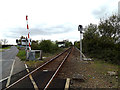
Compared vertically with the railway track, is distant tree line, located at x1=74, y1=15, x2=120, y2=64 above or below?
above

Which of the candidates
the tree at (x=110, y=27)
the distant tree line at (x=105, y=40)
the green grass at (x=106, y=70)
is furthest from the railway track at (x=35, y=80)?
the tree at (x=110, y=27)

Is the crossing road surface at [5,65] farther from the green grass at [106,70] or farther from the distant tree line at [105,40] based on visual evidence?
the distant tree line at [105,40]

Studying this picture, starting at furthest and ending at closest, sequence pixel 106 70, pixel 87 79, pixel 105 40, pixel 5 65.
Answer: pixel 105 40 → pixel 5 65 → pixel 106 70 → pixel 87 79

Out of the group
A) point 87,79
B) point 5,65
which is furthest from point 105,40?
point 5,65

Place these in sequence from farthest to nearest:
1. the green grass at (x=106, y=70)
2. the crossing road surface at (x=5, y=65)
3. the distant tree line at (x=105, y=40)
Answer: the distant tree line at (x=105, y=40)
the crossing road surface at (x=5, y=65)
the green grass at (x=106, y=70)

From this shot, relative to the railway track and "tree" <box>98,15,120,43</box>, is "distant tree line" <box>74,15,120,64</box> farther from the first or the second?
the railway track

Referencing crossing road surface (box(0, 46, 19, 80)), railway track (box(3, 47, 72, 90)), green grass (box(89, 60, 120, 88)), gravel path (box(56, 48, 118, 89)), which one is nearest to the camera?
railway track (box(3, 47, 72, 90))

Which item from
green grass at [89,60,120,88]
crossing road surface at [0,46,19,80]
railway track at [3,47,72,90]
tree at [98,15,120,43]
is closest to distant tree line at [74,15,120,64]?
tree at [98,15,120,43]

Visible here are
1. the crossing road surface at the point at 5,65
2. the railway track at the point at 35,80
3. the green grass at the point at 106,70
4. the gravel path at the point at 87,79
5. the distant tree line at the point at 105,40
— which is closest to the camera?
the railway track at the point at 35,80

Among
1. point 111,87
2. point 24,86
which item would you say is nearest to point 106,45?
point 111,87

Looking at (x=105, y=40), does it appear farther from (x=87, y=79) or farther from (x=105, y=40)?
(x=87, y=79)

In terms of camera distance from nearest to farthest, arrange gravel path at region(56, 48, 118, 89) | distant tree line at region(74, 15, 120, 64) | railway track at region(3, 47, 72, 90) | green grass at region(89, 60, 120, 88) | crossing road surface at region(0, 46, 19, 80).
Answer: railway track at region(3, 47, 72, 90) < gravel path at region(56, 48, 118, 89) < green grass at region(89, 60, 120, 88) < crossing road surface at region(0, 46, 19, 80) < distant tree line at region(74, 15, 120, 64)

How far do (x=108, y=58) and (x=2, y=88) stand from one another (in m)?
9.53

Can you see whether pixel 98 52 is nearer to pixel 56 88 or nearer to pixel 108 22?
pixel 108 22
